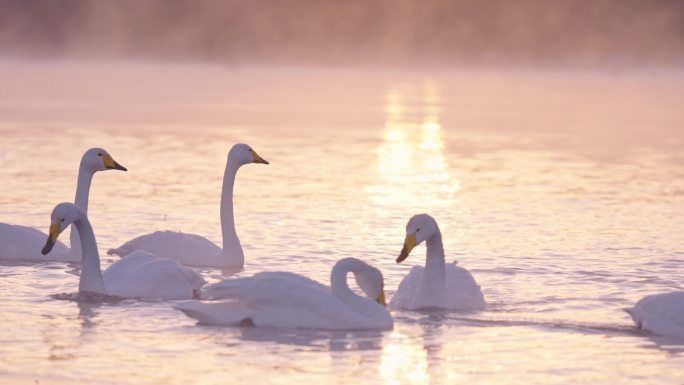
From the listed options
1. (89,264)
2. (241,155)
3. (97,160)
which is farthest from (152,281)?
(241,155)

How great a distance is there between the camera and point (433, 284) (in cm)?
939

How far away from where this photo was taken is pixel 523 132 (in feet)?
82.8

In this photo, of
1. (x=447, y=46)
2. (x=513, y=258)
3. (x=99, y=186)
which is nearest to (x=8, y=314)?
(x=513, y=258)

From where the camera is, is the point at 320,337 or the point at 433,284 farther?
the point at 433,284

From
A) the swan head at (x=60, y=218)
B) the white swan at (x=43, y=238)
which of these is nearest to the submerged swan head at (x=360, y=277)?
the swan head at (x=60, y=218)

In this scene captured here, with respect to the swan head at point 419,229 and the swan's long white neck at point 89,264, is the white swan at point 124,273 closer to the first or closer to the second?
the swan's long white neck at point 89,264

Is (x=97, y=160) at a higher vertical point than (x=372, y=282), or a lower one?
higher

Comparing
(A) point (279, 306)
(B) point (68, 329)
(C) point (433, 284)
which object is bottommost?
(B) point (68, 329)

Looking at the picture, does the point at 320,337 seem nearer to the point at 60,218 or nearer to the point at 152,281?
the point at 152,281

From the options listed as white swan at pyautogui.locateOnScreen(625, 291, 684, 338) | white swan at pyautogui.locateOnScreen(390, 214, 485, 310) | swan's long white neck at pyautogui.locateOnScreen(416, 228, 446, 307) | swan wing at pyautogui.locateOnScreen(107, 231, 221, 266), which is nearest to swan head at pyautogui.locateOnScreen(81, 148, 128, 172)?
swan wing at pyautogui.locateOnScreen(107, 231, 221, 266)

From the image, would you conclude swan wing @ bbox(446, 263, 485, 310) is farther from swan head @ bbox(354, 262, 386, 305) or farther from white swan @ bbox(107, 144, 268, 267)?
white swan @ bbox(107, 144, 268, 267)

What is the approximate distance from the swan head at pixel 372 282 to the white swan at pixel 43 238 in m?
2.76

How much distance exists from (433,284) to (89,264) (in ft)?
6.83

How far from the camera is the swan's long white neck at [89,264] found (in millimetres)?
9375
